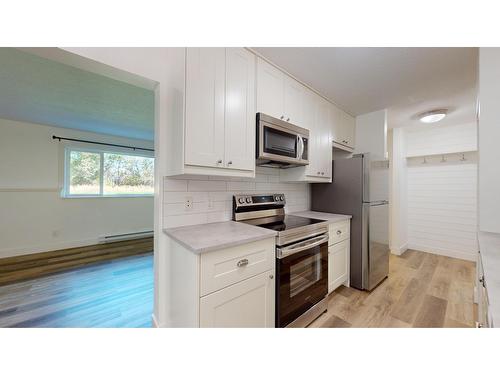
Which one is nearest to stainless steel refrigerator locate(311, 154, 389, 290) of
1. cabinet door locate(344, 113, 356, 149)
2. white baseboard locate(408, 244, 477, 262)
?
cabinet door locate(344, 113, 356, 149)

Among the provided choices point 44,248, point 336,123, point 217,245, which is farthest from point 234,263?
point 44,248

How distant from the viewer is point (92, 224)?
12.9ft

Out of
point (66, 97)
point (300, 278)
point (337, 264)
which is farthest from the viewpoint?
point (66, 97)

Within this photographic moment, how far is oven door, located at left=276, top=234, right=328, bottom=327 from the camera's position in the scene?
1416mm

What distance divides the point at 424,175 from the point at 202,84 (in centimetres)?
443

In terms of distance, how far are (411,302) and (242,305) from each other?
6.54 ft

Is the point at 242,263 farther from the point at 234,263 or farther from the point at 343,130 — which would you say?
the point at 343,130

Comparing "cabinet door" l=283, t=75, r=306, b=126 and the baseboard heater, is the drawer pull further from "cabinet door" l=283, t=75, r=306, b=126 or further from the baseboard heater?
the baseboard heater

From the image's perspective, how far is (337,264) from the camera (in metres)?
2.12

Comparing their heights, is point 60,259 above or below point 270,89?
below

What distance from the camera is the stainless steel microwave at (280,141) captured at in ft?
5.33

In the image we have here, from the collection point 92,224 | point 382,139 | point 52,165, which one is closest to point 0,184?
point 52,165

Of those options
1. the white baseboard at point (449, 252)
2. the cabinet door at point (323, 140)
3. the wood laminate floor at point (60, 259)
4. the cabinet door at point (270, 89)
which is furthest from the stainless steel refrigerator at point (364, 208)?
the wood laminate floor at point (60, 259)
